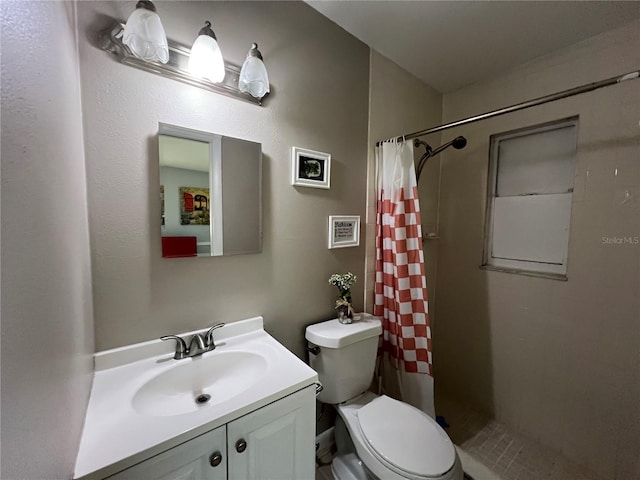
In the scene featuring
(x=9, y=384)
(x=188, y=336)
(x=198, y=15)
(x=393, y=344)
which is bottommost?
(x=393, y=344)

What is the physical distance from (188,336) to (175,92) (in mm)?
974

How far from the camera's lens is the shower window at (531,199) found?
152cm

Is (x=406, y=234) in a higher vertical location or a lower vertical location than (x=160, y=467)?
higher

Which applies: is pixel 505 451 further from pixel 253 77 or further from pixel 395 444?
pixel 253 77

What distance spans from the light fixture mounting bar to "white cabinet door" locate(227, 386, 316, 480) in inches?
48.2

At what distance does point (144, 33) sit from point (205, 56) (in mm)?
189

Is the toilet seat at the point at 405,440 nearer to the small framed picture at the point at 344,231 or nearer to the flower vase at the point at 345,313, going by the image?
the flower vase at the point at 345,313

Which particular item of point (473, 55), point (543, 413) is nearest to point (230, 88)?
point (473, 55)

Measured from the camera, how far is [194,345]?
40.2 inches

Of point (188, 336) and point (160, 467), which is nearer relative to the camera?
point (160, 467)

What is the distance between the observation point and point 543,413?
158 cm

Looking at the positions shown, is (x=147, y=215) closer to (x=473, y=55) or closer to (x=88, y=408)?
(x=88, y=408)

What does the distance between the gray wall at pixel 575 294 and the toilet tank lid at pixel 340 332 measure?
1.03 metres

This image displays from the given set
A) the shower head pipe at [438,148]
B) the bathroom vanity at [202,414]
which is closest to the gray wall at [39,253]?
the bathroom vanity at [202,414]
